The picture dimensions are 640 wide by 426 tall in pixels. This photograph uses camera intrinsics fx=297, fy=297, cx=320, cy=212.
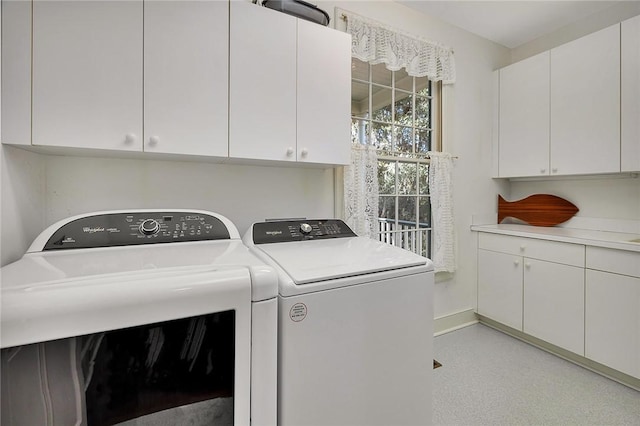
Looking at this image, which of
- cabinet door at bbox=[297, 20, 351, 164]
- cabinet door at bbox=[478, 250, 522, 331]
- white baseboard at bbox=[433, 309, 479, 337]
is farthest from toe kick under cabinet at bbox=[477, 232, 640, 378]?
cabinet door at bbox=[297, 20, 351, 164]

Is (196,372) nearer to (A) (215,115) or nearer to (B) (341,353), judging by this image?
(B) (341,353)

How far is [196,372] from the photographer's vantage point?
87cm

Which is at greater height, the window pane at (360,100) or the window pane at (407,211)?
the window pane at (360,100)

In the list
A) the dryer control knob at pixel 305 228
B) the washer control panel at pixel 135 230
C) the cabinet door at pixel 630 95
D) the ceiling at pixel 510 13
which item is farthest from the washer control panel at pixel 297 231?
the cabinet door at pixel 630 95

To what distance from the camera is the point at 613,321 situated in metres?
1.93

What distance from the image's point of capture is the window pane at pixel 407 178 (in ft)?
8.18

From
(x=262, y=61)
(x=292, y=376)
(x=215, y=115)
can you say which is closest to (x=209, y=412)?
(x=292, y=376)

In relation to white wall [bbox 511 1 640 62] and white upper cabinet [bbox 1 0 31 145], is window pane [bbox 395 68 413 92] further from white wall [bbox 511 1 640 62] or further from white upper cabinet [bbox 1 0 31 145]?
white upper cabinet [bbox 1 0 31 145]

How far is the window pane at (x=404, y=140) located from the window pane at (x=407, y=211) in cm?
40

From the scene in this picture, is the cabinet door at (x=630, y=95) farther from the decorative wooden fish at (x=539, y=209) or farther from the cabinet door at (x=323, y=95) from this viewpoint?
the cabinet door at (x=323, y=95)

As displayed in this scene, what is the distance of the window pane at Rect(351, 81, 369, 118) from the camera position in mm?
2314

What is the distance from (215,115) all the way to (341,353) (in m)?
1.15

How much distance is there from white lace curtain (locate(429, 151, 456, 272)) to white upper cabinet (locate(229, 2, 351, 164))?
1.16 meters

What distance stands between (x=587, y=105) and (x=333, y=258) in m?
2.45
